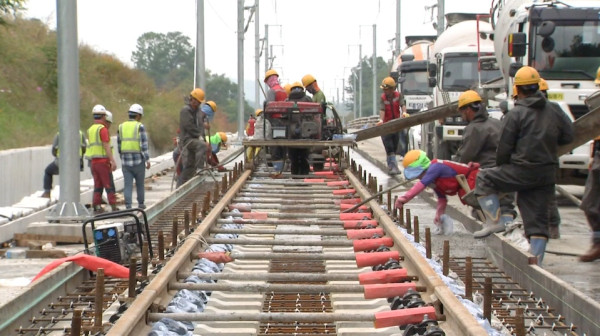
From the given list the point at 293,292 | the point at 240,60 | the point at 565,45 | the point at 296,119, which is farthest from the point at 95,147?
the point at 240,60

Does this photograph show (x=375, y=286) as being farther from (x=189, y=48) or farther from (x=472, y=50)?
(x=189, y=48)

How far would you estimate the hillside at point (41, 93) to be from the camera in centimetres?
2983

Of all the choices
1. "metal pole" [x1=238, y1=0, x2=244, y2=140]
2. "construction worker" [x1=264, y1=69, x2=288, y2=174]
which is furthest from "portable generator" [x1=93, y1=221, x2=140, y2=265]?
"metal pole" [x1=238, y1=0, x2=244, y2=140]

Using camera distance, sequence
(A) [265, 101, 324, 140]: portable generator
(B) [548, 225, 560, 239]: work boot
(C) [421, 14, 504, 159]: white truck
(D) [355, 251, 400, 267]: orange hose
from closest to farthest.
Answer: (D) [355, 251, 400, 267]: orange hose → (B) [548, 225, 560, 239]: work boot → (A) [265, 101, 324, 140]: portable generator → (C) [421, 14, 504, 159]: white truck

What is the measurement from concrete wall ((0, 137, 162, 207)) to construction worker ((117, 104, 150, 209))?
215 cm

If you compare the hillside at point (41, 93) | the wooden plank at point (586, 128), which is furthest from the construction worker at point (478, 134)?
the hillside at point (41, 93)

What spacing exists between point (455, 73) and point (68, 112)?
13.1 meters

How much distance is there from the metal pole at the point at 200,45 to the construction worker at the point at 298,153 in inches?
397

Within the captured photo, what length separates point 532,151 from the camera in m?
8.57

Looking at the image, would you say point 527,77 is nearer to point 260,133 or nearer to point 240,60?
point 260,133

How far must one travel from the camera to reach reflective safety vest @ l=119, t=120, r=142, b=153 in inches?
563

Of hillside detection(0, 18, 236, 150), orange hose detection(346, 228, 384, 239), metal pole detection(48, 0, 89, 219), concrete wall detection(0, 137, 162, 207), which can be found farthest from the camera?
hillside detection(0, 18, 236, 150)

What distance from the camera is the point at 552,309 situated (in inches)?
292

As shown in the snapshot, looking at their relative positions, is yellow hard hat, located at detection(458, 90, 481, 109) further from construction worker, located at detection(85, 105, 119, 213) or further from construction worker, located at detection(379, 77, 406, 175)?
construction worker, located at detection(379, 77, 406, 175)
